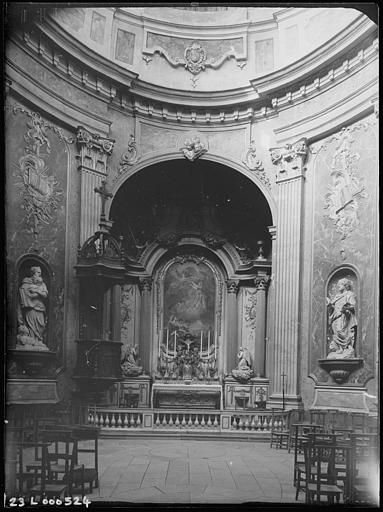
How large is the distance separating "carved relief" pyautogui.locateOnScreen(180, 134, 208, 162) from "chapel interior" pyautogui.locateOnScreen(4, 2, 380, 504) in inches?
1.8

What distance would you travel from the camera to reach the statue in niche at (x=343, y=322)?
36.3 feet

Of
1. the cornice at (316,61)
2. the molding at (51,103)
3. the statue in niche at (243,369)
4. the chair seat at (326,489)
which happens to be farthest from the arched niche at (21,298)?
the cornice at (316,61)

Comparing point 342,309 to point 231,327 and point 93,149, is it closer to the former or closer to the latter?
point 231,327

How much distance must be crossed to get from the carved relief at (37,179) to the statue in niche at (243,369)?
501cm

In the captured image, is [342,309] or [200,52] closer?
[342,309]

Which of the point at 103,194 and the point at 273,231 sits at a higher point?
the point at 103,194

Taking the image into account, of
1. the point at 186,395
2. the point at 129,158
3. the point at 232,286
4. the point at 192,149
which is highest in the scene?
the point at 192,149

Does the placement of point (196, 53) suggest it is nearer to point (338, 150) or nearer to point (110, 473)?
point (338, 150)

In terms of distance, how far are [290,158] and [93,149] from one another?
3952mm

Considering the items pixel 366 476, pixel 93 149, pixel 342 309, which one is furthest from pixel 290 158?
pixel 366 476

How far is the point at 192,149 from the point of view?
12773 mm

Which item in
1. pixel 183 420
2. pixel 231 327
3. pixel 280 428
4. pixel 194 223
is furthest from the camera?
pixel 231 327

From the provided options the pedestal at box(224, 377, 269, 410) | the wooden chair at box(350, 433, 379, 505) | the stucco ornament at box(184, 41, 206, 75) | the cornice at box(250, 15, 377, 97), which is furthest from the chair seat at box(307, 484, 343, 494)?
the stucco ornament at box(184, 41, 206, 75)

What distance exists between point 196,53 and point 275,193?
3.24 metres
